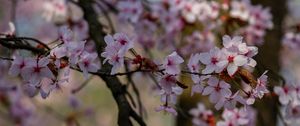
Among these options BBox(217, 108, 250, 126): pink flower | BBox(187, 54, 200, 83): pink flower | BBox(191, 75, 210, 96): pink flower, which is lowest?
BBox(217, 108, 250, 126): pink flower

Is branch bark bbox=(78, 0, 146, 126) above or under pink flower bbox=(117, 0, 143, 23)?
under

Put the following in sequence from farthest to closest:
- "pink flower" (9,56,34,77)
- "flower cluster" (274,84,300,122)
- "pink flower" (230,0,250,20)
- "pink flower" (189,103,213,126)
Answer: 1. "pink flower" (230,0,250,20)
2. "pink flower" (189,103,213,126)
3. "flower cluster" (274,84,300,122)
4. "pink flower" (9,56,34,77)

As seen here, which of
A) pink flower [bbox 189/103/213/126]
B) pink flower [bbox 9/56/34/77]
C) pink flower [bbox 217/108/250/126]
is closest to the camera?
pink flower [bbox 9/56/34/77]

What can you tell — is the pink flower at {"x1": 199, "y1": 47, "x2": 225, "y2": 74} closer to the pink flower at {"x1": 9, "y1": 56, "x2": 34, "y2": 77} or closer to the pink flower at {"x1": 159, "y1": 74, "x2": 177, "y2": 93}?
the pink flower at {"x1": 159, "y1": 74, "x2": 177, "y2": 93}

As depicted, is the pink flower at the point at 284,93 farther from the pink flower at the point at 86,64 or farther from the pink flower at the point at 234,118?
the pink flower at the point at 86,64

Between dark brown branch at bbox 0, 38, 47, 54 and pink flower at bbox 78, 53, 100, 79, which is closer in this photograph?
pink flower at bbox 78, 53, 100, 79

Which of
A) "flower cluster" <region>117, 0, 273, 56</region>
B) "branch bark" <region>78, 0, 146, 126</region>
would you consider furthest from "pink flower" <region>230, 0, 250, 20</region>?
"branch bark" <region>78, 0, 146, 126</region>

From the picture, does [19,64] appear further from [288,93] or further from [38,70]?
[288,93]
